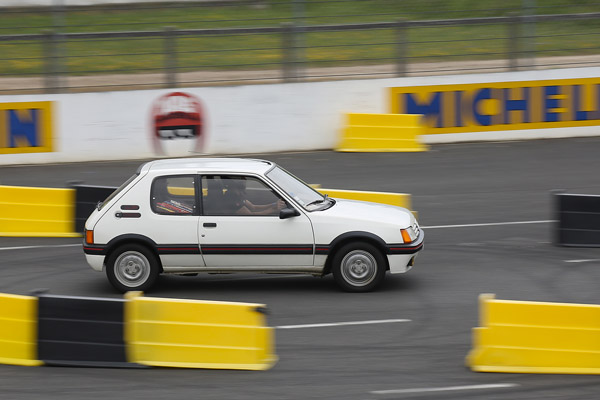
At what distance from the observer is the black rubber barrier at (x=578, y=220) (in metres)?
12.8

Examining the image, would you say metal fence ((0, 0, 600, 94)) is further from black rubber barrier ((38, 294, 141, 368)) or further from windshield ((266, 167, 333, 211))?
black rubber barrier ((38, 294, 141, 368))

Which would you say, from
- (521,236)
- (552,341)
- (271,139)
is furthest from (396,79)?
(552,341)

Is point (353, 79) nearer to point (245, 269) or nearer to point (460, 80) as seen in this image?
point (460, 80)

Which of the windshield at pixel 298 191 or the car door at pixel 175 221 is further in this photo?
the windshield at pixel 298 191

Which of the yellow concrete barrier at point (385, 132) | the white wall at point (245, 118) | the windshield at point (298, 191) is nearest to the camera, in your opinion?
the windshield at point (298, 191)

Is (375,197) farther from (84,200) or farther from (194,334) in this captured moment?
(194,334)

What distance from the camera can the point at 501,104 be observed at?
66.5ft

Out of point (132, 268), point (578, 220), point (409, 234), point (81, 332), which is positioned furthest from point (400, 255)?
point (81, 332)

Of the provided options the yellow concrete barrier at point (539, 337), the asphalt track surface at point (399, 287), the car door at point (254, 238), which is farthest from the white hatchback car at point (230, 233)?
the yellow concrete barrier at point (539, 337)

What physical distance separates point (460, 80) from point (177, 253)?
11.2 metres

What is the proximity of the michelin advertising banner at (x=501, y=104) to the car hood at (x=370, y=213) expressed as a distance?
909 centimetres

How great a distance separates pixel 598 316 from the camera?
26.3 feet

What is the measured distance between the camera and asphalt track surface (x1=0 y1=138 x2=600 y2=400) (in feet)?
26.0

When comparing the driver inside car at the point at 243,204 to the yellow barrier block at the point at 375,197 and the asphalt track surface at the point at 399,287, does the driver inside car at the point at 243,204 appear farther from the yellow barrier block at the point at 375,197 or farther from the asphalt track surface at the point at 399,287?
the yellow barrier block at the point at 375,197
